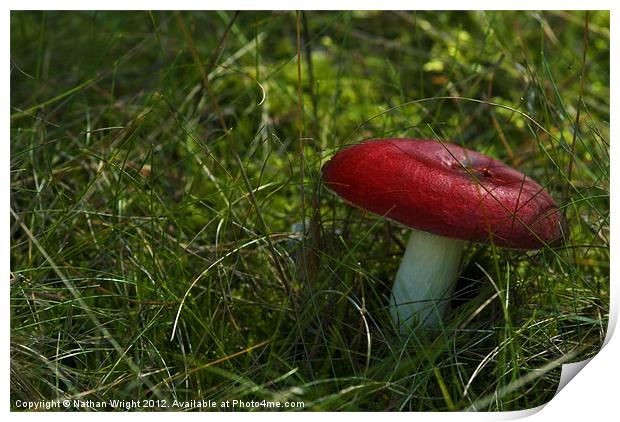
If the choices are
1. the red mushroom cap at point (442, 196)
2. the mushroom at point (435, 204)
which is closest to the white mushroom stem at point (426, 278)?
the mushroom at point (435, 204)

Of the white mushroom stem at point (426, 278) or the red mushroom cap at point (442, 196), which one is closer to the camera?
the red mushroom cap at point (442, 196)

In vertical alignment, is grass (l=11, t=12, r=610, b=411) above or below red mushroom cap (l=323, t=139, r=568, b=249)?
below

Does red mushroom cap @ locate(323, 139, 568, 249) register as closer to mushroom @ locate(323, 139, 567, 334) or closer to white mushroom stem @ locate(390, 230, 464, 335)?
mushroom @ locate(323, 139, 567, 334)

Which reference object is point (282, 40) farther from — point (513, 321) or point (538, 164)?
point (513, 321)

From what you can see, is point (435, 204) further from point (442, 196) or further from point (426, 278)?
point (426, 278)

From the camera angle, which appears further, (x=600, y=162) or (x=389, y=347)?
(x=600, y=162)

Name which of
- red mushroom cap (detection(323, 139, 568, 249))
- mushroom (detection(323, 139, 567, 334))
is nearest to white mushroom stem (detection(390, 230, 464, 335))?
mushroom (detection(323, 139, 567, 334))

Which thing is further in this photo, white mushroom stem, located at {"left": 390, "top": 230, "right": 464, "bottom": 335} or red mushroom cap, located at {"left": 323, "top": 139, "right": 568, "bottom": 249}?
white mushroom stem, located at {"left": 390, "top": 230, "right": 464, "bottom": 335}

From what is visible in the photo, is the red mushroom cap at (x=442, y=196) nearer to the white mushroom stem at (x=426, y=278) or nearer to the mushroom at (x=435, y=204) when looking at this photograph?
the mushroom at (x=435, y=204)
